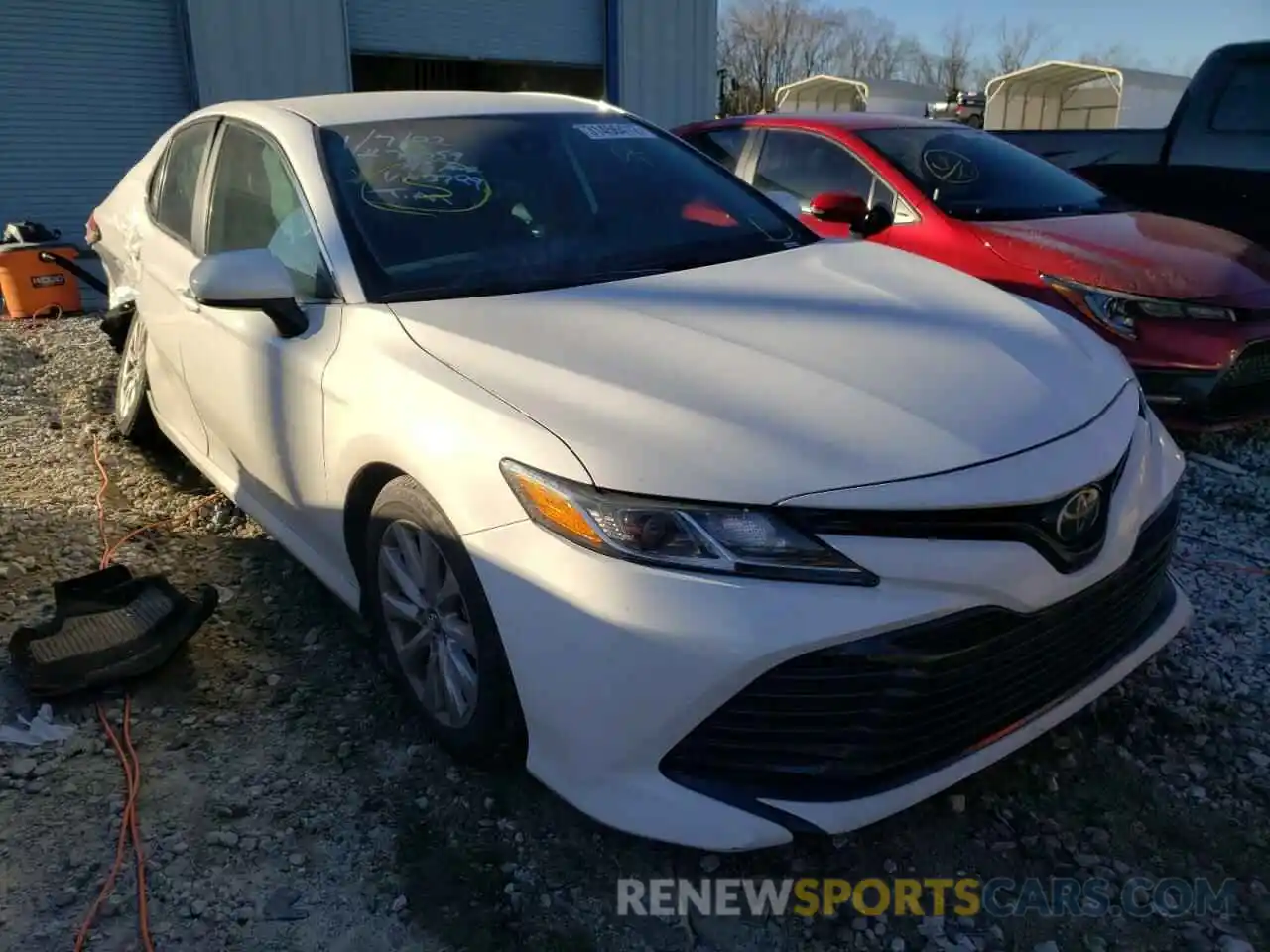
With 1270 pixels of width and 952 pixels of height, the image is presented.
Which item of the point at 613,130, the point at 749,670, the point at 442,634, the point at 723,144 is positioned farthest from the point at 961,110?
the point at 749,670

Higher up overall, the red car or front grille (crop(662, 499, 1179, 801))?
the red car

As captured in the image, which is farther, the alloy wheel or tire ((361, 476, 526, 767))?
the alloy wheel

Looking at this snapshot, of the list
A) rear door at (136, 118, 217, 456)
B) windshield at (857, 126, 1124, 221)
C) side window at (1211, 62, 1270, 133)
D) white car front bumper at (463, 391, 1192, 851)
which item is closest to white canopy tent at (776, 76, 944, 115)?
side window at (1211, 62, 1270, 133)

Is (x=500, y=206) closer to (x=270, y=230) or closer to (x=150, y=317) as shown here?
(x=270, y=230)

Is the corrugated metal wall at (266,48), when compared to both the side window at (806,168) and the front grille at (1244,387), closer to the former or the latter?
the side window at (806,168)

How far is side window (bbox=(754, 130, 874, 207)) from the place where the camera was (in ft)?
17.0

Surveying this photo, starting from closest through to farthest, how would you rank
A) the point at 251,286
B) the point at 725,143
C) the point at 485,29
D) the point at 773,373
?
the point at 773,373
the point at 251,286
the point at 725,143
the point at 485,29

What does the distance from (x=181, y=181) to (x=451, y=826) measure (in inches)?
111

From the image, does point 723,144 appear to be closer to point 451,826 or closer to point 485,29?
point 451,826

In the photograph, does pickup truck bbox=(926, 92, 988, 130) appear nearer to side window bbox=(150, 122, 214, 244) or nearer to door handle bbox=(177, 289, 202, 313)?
side window bbox=(150, 122, 214, 244)

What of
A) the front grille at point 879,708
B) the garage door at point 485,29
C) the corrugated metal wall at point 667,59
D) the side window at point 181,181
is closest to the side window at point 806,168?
the side window at point 181,181

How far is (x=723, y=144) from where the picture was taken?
19.3 feet

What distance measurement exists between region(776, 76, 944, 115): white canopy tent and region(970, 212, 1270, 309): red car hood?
31270 mm

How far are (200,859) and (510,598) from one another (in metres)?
0.95
